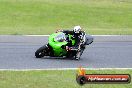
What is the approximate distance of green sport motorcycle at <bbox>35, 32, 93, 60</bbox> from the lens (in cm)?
1734

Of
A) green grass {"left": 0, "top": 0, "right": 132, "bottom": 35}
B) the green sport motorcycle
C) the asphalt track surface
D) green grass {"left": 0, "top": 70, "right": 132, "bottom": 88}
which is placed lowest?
green grass {"left": 0, "top": 0, "right": 132, "bottom": 35}

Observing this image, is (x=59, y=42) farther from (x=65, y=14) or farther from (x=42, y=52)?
(x=65, y=14)

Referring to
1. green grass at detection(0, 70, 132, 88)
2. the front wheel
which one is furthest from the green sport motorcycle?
green grass at detection(0, 70, 132, 88)

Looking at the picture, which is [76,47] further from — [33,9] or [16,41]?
[33,9]

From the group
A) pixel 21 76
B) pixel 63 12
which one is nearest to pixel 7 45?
pixel 21 76

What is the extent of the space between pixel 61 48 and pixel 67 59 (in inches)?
20.2

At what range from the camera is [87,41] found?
57.6ft

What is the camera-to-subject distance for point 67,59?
17719 millimetres

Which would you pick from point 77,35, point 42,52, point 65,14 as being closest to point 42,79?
point 77,35

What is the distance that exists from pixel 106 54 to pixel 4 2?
62.7ft

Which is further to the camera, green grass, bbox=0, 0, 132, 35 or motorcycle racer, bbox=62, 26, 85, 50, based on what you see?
green grass, bbox=0, 0, 132, 35

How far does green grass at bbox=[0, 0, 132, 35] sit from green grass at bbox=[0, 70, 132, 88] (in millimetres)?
15834

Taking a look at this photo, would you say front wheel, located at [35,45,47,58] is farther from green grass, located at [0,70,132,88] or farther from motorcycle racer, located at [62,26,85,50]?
green grass, located at [0,70,132,88]

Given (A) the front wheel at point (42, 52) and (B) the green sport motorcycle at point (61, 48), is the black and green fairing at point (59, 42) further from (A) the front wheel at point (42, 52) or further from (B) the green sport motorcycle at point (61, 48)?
(A) the front wheel at point (42, 52)
